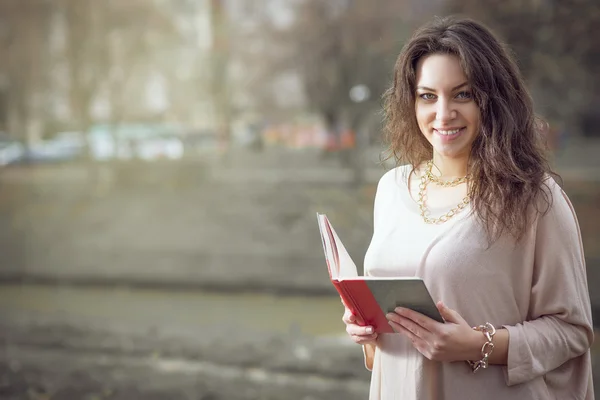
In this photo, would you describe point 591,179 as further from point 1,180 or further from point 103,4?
point 1,180

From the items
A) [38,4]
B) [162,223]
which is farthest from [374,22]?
[38,4]

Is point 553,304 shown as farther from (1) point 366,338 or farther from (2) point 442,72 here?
(2) point 442,72

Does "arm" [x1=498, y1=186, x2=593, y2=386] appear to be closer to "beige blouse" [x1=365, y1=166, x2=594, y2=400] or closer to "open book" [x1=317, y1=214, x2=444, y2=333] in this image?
"beige blouse" [x1=365, y1=166, x2=594, y2=400]

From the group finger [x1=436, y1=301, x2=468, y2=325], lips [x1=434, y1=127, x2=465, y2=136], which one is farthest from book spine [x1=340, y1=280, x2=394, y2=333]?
lips [x1=434, y1=127, x2=465, y2=136]

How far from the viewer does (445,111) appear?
147 cm

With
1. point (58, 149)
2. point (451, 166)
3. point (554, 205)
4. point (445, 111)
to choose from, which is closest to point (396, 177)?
point (451, 166)

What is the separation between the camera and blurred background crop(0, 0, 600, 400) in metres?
7.70

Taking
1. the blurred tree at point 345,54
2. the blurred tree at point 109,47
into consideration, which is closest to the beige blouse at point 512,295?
the blurred tree at point 345,54

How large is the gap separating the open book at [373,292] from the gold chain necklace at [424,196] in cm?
19

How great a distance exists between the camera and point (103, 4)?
10289 mm

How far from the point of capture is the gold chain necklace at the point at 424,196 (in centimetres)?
153

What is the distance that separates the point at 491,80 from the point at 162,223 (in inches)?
351

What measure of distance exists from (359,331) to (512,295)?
0.32m

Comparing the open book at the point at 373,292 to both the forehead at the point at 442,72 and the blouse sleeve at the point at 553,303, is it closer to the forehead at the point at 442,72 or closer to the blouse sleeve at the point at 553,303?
the blouse sleeve at the point at 553,303
